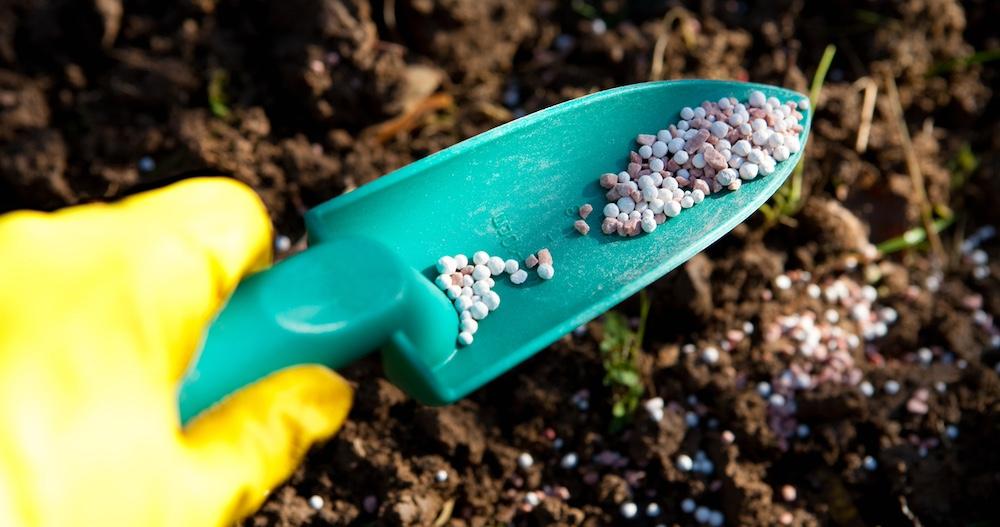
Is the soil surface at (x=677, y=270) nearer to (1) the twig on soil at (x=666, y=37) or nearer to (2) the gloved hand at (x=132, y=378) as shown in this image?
(1) the twig on soil at (x=666, y=37)

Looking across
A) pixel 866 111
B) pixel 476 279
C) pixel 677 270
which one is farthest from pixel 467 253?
Result: pixel 866 111

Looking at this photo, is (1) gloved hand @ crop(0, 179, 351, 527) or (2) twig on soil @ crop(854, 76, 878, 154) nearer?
(1) gloved hand @ crop(0, 179, 351, 527)

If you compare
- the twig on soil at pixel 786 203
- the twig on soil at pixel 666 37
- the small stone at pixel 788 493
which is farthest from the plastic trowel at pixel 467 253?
the small stone at pixel 788 493

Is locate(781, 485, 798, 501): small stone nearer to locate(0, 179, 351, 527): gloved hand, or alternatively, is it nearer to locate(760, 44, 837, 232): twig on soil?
locate(760, 44, 837, 232): twig on soil

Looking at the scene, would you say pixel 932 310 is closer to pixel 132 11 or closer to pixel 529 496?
pixel 529 496

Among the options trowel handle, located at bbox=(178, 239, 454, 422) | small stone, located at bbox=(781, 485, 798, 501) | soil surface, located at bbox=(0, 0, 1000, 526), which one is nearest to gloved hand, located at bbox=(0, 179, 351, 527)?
trowel handle, located at bbox=(178, 239, 454, 422)

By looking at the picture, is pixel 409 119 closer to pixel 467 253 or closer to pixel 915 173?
pixel 467 253
